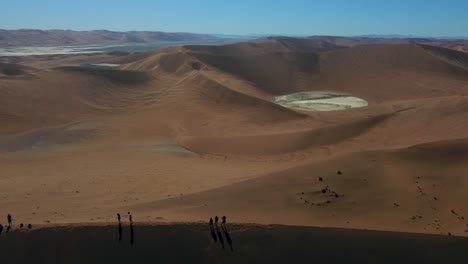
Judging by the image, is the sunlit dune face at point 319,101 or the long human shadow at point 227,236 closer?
the long human shadow at point 227,236

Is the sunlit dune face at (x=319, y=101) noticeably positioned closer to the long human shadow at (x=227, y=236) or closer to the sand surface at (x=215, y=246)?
the sand surface at (x=215, y=246)

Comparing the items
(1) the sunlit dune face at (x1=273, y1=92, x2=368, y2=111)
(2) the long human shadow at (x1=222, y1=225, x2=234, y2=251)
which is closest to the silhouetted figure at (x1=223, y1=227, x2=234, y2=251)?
(2) the long human shadow at (x1=222, y1=225, x2=234, y2=251)

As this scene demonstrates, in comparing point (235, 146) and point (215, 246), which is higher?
point (215, 246)

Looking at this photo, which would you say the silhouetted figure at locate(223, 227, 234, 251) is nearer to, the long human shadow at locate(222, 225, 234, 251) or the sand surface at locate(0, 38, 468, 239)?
the long human shadow at locate(222, 225, 234, 251)

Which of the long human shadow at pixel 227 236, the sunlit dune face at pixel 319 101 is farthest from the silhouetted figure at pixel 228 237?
the sunlit dune face at pixel 319 101

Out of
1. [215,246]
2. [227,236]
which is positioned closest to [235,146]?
[227,236]

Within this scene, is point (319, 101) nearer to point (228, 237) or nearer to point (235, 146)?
point (235, 146)

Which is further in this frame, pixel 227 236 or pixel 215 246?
pixel 227 236
